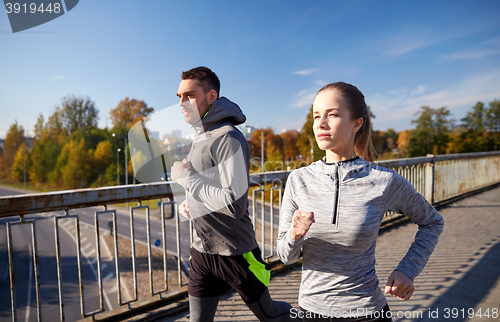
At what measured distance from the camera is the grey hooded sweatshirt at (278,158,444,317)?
130 centimetres

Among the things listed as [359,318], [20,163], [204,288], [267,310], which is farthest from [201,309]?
[20,163]

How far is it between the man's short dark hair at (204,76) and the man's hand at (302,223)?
3.68ft

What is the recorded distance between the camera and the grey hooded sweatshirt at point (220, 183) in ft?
5.39

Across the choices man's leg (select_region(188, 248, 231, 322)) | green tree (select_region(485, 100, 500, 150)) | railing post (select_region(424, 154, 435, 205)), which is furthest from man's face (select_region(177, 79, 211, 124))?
green tree (select_region(485, 100, 500, 150))

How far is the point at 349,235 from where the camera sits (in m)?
1.29

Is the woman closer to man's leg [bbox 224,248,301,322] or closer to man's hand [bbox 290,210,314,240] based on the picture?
man's hand [bbox 290,210,314,240]

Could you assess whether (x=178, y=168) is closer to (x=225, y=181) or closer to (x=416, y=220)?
(x=225, y=181)

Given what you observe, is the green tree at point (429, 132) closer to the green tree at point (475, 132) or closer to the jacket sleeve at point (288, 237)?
the green tree at point (475, 132)

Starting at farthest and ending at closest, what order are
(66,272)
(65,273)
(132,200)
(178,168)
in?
1. (66,272)
2. (65,273)
3. (132,200)
4. (178,168)

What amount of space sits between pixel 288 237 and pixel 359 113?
2.32 feet

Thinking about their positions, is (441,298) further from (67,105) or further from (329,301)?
(67,105)

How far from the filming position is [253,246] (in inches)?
73.0

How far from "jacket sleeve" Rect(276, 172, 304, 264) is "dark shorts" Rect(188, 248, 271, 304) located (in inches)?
17.7

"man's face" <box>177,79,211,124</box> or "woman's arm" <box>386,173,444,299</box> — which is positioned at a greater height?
"man's face" <box>177,79,211,124</box>
